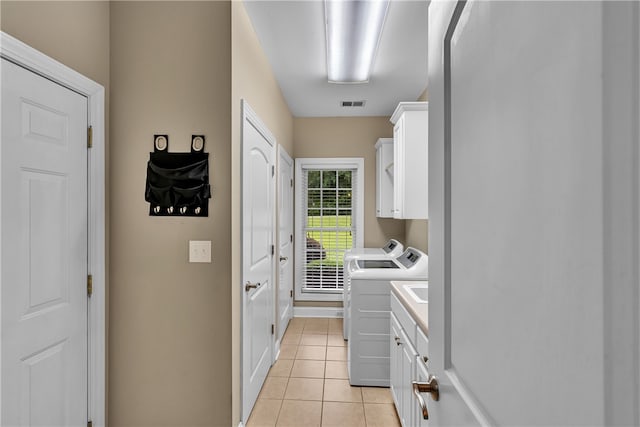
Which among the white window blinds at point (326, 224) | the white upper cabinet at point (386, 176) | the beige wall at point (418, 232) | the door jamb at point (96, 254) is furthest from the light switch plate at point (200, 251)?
the white window blinds at point (326, 224)

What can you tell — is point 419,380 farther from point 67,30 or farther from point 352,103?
point 352,103

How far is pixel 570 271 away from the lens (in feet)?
1.22

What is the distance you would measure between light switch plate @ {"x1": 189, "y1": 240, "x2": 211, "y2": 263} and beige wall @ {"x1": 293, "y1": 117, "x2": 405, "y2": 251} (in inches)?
119

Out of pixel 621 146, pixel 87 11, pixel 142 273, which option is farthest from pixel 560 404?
pixel 87 11

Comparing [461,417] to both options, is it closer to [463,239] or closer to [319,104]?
[463,239]

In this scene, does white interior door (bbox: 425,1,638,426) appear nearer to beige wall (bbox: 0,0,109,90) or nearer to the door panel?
the door panel

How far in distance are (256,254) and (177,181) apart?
2.71 ft

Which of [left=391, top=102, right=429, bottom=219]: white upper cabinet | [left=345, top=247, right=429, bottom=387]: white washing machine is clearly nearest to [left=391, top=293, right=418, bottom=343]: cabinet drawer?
[left=345, top=247, right=429, bottom=387]: white washing machine

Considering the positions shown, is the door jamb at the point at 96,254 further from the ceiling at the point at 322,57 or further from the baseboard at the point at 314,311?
the baseboard at the point at 314,311

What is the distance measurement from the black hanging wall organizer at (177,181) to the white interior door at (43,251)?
12.4 inches

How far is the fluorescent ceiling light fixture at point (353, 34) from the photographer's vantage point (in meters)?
2.02

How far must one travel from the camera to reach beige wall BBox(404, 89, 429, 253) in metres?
3.54

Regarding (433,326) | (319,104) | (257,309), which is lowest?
(257,309)

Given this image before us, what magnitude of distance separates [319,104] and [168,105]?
250 cm
